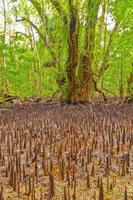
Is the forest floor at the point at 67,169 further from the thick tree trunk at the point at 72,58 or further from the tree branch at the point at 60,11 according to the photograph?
the tree branch at the point at 60,11

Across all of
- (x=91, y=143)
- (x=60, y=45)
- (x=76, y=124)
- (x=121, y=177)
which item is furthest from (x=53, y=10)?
(x=121, y=177)

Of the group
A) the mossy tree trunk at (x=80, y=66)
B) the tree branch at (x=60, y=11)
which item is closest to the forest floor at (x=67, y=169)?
the mossy tree trunk at (x=80, y=66)

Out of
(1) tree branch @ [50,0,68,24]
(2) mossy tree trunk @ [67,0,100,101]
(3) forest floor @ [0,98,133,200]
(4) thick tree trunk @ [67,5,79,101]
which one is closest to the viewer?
(3) forest floor @ [0,98,133,200]

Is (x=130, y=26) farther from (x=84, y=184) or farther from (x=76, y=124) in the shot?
(x=84, y=184)

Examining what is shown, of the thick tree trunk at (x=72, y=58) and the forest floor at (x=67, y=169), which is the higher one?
the thick tree trunk at (x=72, y=58)

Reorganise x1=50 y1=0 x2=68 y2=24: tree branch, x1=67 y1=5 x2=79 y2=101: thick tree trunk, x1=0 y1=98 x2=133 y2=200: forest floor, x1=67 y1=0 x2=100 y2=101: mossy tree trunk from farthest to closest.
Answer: x1=50 y1=0 x2=68 y2=24: tree branch, x1=67 y1=0 x2=100 y2=101: mossy tree trunk, x1=67 y1=5 x2=79 y2=101: thick tree trunk, x1=0 y1=98 x2=133 y2=200: forest floor

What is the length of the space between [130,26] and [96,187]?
11886 millimetres

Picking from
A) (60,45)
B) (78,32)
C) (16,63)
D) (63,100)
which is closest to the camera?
(78,32)

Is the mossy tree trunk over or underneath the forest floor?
over

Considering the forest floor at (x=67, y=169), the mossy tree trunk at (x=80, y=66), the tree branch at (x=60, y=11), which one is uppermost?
the tree branch at (x=60, y=11)

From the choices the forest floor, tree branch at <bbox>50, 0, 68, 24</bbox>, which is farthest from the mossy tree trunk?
the forest floor

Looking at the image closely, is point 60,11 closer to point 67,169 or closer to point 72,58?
point 72,58

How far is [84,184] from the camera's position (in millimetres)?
3486

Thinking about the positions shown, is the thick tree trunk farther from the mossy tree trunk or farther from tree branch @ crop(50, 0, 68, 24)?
tree branch @ crop(50, 0, 68, 24)
